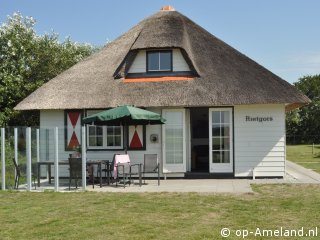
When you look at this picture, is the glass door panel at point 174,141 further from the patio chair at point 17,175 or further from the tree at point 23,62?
the tree at point 23,62

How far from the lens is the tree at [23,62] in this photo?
23312 mm

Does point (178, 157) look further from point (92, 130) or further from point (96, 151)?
point (92, 130)

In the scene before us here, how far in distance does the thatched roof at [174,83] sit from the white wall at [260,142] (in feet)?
2.14

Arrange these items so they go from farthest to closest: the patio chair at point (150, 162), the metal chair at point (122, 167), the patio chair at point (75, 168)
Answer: the patio chair at point (150, 162), the metal chair at point (122, 167), the patio chair at point (75, 168)

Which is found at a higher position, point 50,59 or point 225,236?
point 50,59

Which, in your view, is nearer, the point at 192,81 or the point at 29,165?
the point at 29,165

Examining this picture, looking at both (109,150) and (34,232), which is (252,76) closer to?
(109,150)

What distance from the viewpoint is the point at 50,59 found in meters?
26.4

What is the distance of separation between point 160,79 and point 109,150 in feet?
9.94

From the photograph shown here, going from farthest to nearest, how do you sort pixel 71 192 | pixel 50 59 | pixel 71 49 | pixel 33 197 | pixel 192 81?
pixel 71 49 < pixel 50 59 < pixel 192 81 < pixel 71 192 < pixel 33 197

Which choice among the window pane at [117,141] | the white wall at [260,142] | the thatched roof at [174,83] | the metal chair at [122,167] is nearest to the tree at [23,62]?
the thatched roof at [174,83]

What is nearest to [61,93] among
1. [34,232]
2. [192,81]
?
[192,81]

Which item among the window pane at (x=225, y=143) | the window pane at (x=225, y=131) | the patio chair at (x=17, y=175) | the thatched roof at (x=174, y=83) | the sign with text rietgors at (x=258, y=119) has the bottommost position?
the patio chair at (x=17, y=175)

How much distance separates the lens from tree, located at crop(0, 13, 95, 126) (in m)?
23.3
